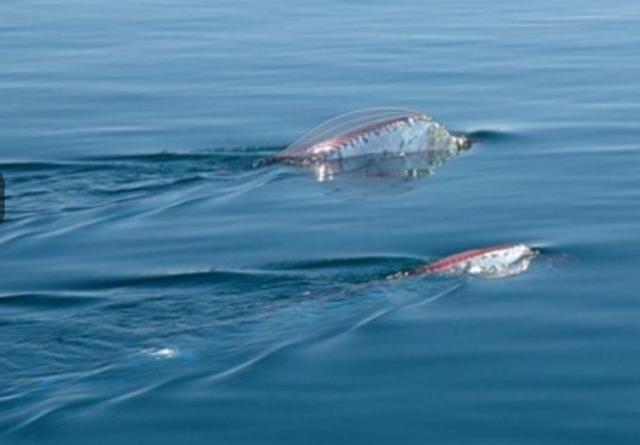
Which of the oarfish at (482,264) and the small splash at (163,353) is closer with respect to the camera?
the small splash at (163,353)

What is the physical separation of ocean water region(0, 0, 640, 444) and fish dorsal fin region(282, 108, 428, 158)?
1.04ft

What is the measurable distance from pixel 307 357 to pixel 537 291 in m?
1.64

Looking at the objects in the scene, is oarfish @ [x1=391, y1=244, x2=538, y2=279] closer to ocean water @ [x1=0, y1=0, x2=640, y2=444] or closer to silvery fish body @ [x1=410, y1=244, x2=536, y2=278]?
silvery fish body @ [x1=410, y1=244, x2=536, y2=278]

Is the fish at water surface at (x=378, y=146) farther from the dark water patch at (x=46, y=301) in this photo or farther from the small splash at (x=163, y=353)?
the small splash at (x=163, y=353)

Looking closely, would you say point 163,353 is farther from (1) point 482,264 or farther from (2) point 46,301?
(1) point 482,264

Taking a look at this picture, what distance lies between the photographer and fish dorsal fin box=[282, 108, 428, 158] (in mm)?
14078

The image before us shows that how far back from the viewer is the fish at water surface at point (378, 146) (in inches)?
544

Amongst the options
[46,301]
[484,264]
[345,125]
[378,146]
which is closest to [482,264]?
[484,264]

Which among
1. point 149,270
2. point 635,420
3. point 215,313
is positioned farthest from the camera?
point 149,270

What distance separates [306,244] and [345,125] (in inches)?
116

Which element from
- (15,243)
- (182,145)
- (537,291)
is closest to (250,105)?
(182,145)

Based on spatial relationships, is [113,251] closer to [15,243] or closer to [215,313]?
[15,243]

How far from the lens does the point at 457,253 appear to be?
11.2 metres

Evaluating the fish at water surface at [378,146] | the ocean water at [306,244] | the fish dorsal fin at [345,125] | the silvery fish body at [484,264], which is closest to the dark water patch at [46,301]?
the ocean water at [306,244]
